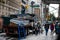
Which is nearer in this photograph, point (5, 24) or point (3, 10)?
point (5, 24)

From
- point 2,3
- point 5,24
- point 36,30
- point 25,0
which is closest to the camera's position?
point 5,24

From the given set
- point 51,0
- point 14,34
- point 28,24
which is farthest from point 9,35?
point 51,0

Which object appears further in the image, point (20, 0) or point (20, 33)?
point (20, 0)

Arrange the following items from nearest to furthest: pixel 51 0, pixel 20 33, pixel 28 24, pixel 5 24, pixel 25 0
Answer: pixel 20 33, pixel 5 24, pixel 28 24, pixel 25 0, pixel 51 0

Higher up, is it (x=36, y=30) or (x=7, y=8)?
(x=7, y=8)

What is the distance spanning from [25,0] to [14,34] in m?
42.5

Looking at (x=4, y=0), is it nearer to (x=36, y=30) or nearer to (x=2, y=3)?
(x=2, y=3)

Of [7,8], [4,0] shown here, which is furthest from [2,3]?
[7,8]

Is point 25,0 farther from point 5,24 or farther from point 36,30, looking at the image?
point 5,24

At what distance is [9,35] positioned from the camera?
64.0 feet

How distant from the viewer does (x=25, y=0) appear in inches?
2408

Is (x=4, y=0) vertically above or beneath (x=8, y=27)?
above

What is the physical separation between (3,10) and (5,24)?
17.5 metres

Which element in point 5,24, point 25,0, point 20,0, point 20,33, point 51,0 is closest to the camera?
point 20,33
